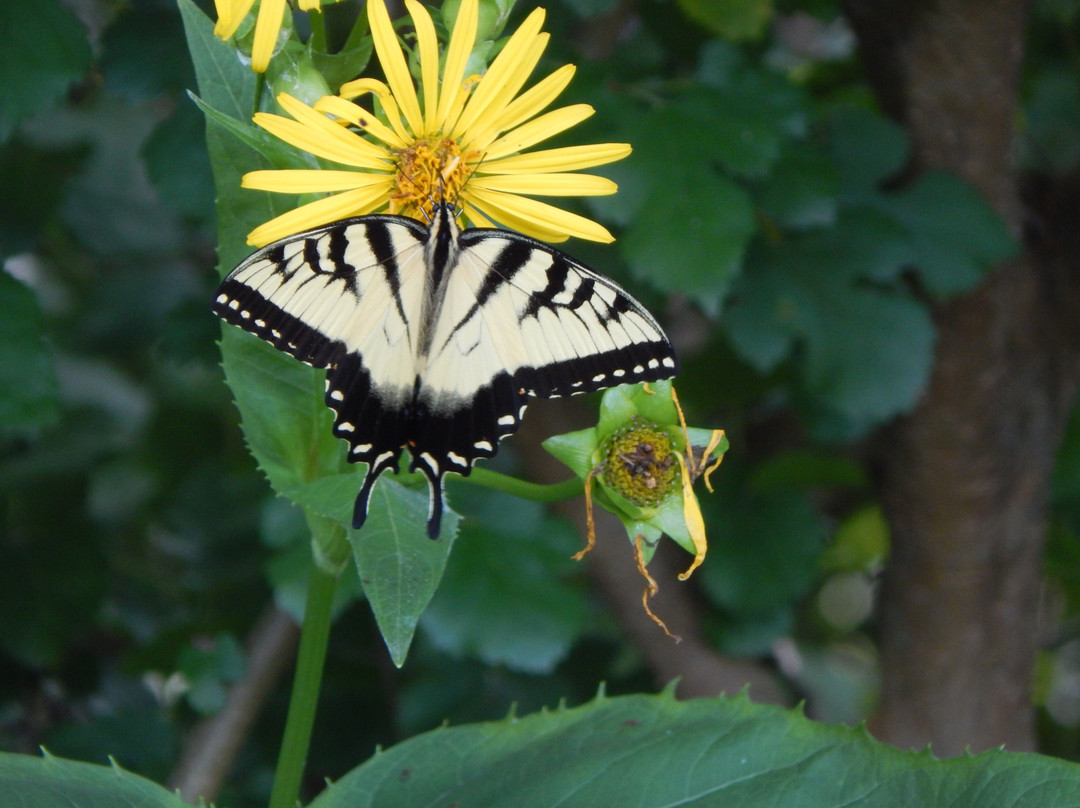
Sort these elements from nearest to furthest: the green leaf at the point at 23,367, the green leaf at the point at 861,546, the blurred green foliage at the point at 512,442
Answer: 1. the green leaf at the point at 23,367
2. the blurred green foliage at the point at 512,442
3. the green leaf at the point at 861,546

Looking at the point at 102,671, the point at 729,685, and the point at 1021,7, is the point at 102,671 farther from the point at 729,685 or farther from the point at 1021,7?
the point at 1021,7

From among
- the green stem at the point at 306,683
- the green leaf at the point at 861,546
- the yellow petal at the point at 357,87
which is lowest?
the green leaf at the point at 861,546

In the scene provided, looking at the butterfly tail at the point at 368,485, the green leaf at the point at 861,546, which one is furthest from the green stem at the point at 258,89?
the green leaf at the point at 861,546

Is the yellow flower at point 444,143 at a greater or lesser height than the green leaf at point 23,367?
greater

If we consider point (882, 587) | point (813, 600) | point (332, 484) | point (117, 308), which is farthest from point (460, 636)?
point (813, 600)

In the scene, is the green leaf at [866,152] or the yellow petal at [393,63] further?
the green leaf at [866,152]

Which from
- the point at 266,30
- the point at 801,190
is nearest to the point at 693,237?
the point at 801,190

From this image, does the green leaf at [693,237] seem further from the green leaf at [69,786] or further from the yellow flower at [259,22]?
the green leaf at [69,786]

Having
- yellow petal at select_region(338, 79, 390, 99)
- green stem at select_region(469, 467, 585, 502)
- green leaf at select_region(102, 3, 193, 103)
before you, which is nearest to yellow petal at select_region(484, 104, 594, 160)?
yellow petal at select_region(338, 79, 390, 99)
